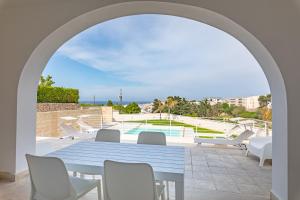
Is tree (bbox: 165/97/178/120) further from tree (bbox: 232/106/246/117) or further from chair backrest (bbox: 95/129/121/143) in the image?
chair backrest (bbox: 95/129/121/143)

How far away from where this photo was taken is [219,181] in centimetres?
321

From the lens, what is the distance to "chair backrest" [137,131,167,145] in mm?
3008

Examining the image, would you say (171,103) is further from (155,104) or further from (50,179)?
(50,179)

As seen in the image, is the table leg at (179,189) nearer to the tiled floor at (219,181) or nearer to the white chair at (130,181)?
the white chair at (130,181)

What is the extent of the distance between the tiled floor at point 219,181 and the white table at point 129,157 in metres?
0.69

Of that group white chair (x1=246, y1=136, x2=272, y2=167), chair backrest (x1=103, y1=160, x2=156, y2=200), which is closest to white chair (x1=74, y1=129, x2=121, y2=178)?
chair backrest (x1=103, y1=160, x2=156, y2=200)

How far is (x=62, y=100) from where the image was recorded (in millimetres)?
9555

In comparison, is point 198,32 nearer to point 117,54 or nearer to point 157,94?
point 117,54

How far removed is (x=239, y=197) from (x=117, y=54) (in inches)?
403

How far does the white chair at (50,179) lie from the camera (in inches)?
64.4

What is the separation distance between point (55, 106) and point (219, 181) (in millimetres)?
7434

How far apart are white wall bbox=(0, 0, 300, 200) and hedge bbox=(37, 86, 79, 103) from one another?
6023 millimetres

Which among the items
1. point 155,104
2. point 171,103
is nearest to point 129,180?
point 171,103

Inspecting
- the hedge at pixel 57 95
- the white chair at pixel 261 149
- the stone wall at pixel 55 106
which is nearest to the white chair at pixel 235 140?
the white chair at pixel 261 149
